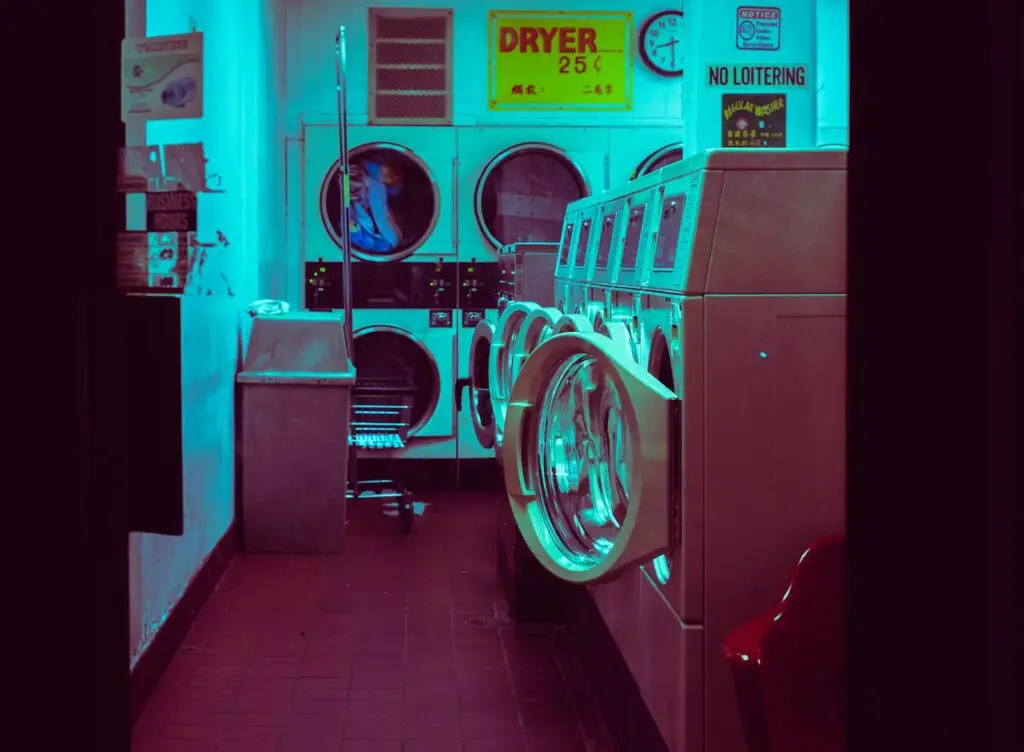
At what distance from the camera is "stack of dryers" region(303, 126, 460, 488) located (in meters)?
6.43

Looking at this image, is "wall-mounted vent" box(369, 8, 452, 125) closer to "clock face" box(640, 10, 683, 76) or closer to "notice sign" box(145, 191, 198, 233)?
"clock face" box(640, 10, 683, 76)

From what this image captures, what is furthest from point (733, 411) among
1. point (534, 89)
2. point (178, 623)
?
point (534, 89)

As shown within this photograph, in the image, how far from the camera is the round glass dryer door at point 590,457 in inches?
86.4

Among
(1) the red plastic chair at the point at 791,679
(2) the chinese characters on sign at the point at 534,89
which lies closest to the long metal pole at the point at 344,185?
(2) the chinese characters on sign at the point at 534,89

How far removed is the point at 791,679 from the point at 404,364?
4718 millimetres

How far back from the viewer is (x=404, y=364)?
654 cm

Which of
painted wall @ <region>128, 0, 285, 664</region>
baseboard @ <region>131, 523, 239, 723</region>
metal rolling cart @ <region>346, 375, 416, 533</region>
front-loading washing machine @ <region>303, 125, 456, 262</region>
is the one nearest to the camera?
baseboard @ <region>131, 523, 239, 723</region>

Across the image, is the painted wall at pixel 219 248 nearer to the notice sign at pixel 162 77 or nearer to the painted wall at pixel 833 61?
the notice sign at pixel 162 77

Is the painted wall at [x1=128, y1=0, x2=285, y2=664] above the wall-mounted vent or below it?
below

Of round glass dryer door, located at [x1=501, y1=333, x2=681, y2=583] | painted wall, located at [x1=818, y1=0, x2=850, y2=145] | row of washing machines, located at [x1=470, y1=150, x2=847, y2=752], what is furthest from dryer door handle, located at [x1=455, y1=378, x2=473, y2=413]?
row of washing machines, located at [x1=470, y1=150, x2=847, y2=752]

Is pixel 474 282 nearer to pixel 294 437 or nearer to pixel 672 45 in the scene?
pixel 672 45

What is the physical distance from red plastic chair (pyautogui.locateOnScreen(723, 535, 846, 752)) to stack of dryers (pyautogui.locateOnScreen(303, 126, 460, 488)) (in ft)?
14.9

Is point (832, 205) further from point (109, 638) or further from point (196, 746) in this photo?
point (196, 746)

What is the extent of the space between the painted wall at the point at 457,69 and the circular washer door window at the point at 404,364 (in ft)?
3.86
